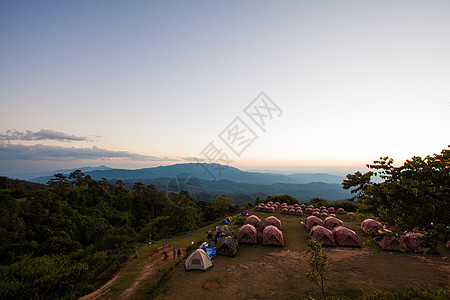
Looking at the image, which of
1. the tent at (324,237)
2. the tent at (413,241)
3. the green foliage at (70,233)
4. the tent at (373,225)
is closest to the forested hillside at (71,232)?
the green foliage at (70,233)

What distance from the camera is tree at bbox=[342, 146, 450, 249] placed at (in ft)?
25.7

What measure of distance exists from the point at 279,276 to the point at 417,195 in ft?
33.3

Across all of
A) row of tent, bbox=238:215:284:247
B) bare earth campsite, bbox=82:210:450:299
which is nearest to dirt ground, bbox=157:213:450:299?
bare earth campsite, bbox=82:210:450:299

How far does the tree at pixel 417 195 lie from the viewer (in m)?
7.84

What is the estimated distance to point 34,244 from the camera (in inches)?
969

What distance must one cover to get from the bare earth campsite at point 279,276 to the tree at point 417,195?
2.16 metres

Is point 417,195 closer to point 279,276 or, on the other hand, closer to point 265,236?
point 279,276

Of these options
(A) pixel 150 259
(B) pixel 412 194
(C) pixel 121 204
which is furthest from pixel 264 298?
(C) pixel 121 204

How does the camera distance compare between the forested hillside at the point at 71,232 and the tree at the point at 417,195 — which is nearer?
the tree at the point at 417,195

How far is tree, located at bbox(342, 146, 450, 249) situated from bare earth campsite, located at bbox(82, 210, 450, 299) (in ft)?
7.08

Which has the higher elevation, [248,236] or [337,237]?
[337,237]

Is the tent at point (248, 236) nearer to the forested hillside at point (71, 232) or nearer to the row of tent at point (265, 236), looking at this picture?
the row of tent at point (265, 236)

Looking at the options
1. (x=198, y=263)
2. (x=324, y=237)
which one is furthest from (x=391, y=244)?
(x=198, y=263)

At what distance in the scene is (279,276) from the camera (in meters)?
13.0
